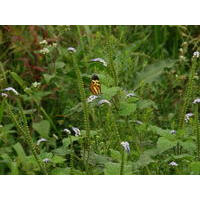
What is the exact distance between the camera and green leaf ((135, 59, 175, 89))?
11.2 feet

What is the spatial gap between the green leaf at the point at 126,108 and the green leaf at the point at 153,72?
71 cm

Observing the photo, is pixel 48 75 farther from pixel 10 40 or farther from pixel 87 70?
pixel 10 40

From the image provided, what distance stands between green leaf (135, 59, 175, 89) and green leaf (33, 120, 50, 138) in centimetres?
59

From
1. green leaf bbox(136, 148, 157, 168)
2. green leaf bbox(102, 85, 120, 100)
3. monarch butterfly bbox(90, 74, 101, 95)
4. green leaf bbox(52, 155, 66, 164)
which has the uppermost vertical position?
monarch butterfly bbox(90, 74, 101, 95)

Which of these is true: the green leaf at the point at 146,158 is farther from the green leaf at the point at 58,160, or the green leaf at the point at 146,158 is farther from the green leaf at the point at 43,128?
the green leaf at the point at 43,128

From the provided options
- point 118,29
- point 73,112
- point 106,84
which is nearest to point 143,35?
point 118,29

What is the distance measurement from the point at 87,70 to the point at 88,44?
536mm

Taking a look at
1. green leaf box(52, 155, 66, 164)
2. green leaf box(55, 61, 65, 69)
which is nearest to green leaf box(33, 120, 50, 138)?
green leaf box(55, 61, 65, 69)

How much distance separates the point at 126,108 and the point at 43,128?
806 mm

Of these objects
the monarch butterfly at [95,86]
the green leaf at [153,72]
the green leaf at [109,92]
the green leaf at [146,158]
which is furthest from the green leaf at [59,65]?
the green leaf at [146,158]

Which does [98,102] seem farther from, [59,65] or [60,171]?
[59,65]

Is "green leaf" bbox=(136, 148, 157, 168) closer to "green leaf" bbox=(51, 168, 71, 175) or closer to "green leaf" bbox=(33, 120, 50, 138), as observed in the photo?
"green leaf" bbox=(51, 168, 71, 175)

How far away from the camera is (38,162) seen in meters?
2.41

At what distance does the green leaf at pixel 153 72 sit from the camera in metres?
3.40
